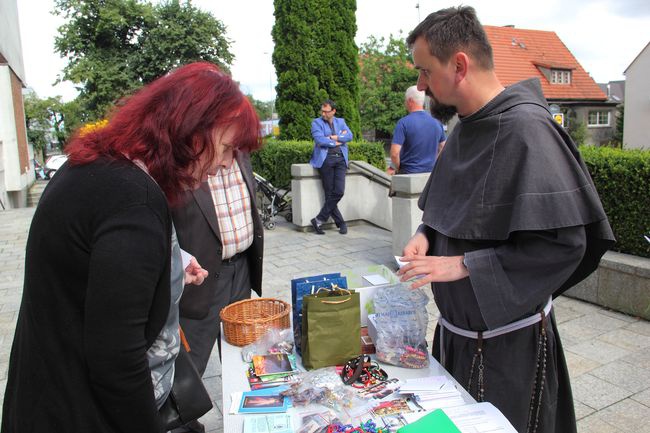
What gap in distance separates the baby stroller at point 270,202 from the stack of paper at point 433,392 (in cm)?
672

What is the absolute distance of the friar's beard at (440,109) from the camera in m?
1.85

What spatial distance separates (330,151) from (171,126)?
643 cm

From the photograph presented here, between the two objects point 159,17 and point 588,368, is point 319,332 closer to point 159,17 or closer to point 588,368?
point 588,368

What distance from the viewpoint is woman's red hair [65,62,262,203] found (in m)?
1.27

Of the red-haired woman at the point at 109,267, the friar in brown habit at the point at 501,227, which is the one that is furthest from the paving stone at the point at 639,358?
the red-haired woman at the point at 109,267

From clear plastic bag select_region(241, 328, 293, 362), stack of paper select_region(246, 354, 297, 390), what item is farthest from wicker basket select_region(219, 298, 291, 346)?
stack of paper select_region(246, 354, 297, 390)

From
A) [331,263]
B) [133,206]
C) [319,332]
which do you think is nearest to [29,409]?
[133,206]

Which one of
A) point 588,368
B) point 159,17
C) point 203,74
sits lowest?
point 588,368

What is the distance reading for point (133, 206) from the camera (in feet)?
3.81

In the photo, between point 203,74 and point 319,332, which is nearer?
point 203,74

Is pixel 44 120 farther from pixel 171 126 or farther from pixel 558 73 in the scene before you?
pixel 171 126

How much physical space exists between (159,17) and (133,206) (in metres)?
27.6

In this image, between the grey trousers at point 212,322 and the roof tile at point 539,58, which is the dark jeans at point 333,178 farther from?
the roof tile at point 539,58

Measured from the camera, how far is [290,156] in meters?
9.66
